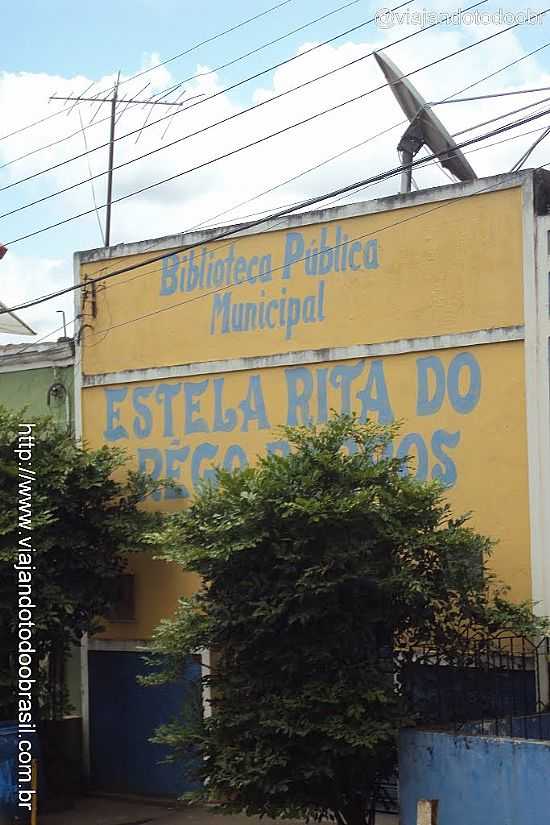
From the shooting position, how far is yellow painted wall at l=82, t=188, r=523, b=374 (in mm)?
14648

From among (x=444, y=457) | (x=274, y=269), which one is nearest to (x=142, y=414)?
(x=274, y=269)

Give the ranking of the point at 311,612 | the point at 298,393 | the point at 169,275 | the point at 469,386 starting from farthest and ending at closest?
the point at 169,275
the point at 298,393
the point at 469,386
the point at 311,612

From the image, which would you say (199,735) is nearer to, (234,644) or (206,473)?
(234,644)

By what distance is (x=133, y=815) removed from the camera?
1661 centimetres

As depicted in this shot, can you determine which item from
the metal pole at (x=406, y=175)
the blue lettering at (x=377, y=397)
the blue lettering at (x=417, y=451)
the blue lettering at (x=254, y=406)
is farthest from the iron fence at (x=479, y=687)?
the metal pole at (x=406, y=175)

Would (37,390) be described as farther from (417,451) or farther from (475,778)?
(475,778)

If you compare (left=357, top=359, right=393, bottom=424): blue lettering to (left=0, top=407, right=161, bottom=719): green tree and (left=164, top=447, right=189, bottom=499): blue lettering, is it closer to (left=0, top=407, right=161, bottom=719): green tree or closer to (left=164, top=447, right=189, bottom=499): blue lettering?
(left=164, top=447, right=189, bottom=499): blue lettering

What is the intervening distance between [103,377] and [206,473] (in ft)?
7.56

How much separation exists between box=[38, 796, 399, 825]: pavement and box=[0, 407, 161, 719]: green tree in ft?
4.64

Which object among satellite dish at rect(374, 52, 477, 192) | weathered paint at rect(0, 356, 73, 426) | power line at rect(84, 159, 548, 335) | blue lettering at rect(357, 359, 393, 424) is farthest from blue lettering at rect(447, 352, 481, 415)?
weathered paint at rect(0, 356, 73, 426)

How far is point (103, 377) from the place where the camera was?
18250 mm

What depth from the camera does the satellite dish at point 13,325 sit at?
2088 cm

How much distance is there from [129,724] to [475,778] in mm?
7045

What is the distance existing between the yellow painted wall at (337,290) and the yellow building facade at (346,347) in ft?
0.07
